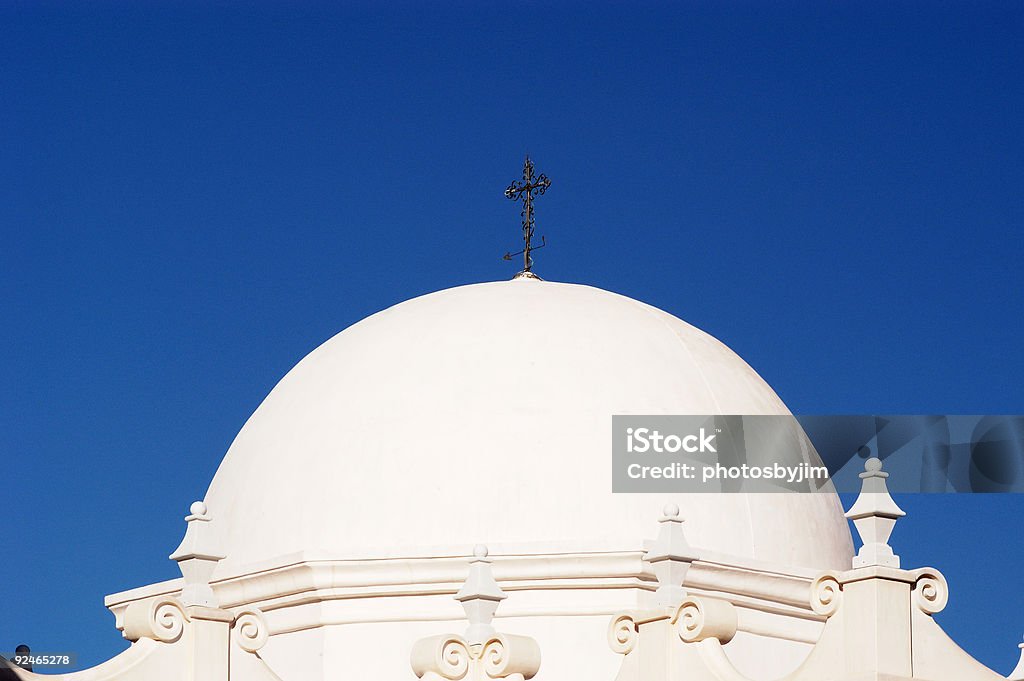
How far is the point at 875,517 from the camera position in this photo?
1505cm

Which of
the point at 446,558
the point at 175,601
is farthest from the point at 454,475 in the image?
the point at 175,601

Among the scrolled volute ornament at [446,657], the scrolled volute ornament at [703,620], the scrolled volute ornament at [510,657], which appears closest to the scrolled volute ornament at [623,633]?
the scrolled volute ornament at [703,620]

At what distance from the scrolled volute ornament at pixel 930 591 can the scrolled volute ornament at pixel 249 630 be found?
473 cm

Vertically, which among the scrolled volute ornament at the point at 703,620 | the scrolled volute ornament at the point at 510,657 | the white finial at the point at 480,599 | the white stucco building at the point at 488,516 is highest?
the white stucco building at the point at 488,516

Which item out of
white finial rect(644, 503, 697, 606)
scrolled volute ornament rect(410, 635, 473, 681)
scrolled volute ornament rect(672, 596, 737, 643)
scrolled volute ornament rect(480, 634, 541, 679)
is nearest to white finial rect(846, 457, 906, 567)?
scrolled volute ornament rect(672, 596, 737, 643)

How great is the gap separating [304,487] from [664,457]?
324 cm

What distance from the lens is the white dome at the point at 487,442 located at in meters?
18.8

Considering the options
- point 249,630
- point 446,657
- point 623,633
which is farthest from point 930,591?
point 249,630

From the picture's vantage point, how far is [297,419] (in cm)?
2025

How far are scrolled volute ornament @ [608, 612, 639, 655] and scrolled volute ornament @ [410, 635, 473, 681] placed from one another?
116 centimetres

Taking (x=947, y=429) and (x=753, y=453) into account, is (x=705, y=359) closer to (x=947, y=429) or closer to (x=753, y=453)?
(x=753, y=453)

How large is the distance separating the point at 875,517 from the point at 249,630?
4.64 metres

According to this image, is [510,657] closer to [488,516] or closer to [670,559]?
[670,559]

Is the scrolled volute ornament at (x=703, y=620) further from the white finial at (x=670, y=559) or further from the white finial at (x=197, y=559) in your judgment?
the white finial at (x=197, y=559)
